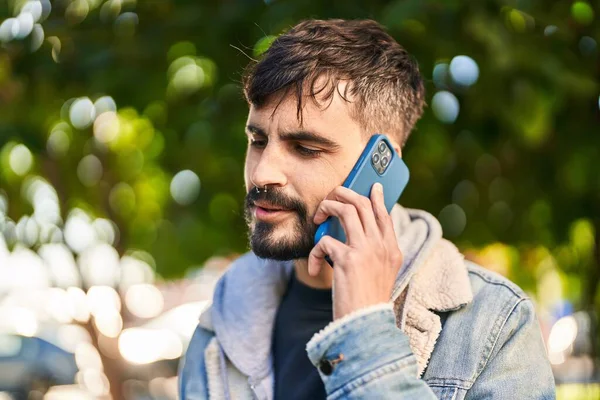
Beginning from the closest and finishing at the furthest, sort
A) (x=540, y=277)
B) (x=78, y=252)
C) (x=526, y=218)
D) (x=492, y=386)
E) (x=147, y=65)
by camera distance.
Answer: (x=492, y=386) → (x=147, y=65) → (x=526, y=218) → (x=540, y=277) → (x=78, y=252)

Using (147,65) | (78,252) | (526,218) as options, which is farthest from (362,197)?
(78,252)

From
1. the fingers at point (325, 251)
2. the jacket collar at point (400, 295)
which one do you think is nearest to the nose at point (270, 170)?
the fingers at point (325, 251)

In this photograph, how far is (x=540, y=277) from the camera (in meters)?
6.40

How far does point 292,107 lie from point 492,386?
891 mm

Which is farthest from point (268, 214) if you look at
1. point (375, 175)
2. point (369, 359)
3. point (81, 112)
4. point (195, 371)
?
point (81, 112)

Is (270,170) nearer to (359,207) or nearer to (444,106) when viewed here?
(359,207)

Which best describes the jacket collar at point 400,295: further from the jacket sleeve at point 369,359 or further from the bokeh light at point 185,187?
the bokeh light at point 185,187

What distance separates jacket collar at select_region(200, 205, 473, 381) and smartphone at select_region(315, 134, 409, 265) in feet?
0.51

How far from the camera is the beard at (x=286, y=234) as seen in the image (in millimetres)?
2227

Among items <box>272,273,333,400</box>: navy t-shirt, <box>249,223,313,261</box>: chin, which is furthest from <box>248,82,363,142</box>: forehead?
<box>272,273,333,400</box>: navy t-shirt

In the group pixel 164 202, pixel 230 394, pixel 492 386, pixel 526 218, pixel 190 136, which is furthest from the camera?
pixel 164 202

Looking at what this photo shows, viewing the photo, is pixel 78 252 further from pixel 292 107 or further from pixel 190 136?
pixel 292 107

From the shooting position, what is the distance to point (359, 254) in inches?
77.8

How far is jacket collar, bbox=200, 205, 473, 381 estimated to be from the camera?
2.17m
